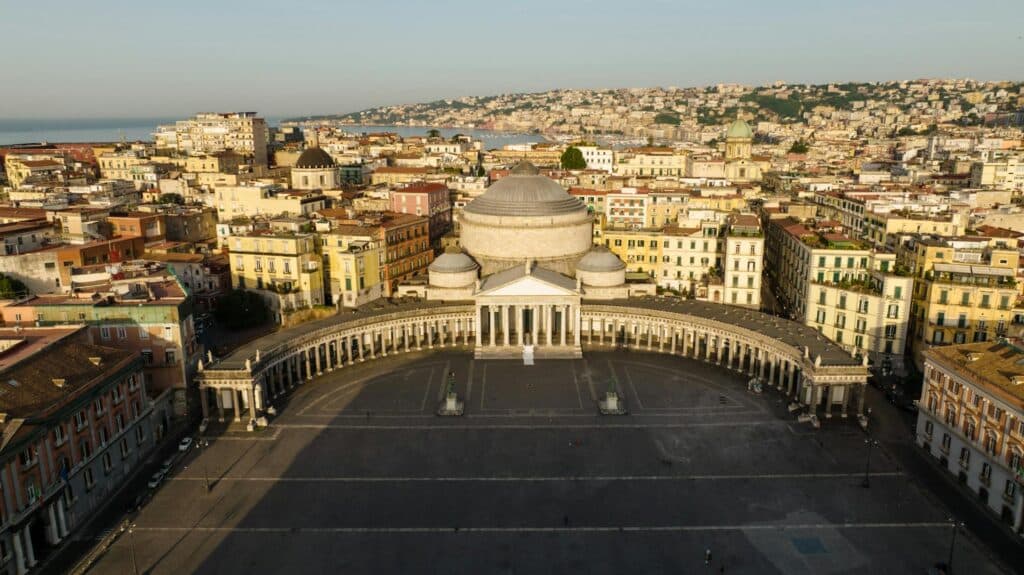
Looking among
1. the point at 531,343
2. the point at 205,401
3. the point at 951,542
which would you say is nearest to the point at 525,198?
the point at 531,343

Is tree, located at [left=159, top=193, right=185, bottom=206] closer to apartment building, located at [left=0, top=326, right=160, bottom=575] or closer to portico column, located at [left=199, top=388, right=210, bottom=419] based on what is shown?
portico column, located at [left=199, top=388, right=210, bottom=419]

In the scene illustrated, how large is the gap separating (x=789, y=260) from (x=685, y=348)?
72.4 feet

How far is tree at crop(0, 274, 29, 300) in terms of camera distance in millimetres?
83062

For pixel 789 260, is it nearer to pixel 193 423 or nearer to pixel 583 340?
pixel 583 340

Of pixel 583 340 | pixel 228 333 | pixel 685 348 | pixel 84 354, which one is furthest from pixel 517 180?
pixel 84 354

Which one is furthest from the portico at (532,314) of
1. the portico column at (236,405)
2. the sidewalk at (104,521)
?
the sidewalk at (104,521)

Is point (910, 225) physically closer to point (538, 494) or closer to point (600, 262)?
point (600, 262)

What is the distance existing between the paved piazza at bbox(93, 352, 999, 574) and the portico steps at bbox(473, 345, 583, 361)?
1177 cm

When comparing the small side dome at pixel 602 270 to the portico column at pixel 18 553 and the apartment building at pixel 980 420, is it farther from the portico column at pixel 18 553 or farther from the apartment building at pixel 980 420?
the portico column at pixel 18 553

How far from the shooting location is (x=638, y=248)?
108m

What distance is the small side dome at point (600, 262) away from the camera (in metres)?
99.1

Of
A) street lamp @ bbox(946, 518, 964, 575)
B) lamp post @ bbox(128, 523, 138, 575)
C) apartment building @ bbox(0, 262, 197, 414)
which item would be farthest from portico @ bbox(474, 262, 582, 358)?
lamp post @ bbox(128, 523, 138, 575)

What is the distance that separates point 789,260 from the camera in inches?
3885

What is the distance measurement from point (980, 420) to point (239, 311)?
257 ft
